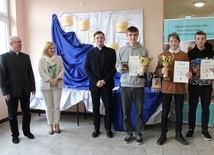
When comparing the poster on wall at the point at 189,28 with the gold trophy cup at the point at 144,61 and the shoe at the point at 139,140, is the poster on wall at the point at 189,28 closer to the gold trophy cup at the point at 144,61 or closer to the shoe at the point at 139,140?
the gold trophy cup at the point at 144,61

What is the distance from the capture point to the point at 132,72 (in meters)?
2.96

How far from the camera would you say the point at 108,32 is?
168 inches

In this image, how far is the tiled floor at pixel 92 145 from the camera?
9.36 feet

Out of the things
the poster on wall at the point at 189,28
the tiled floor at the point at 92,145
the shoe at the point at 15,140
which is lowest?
the tiled floor at the point at 92,145

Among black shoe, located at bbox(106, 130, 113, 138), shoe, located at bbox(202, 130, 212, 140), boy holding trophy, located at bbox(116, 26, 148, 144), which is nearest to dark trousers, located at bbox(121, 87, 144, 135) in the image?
boy holding trophy, located at bbox(116, 26, 148, 144)

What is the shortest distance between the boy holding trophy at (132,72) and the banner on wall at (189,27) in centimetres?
113

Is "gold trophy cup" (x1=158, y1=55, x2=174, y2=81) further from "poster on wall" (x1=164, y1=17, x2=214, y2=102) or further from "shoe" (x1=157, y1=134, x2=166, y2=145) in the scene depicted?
"poster on wall" (x1=164, y1=17, x2=214, y2=102)

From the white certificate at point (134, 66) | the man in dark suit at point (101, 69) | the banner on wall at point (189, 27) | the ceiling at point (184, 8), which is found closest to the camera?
the white certificate at point (134, 66)

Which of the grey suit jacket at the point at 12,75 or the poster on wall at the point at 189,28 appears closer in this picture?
the grey suit jacket at the point at 12,75

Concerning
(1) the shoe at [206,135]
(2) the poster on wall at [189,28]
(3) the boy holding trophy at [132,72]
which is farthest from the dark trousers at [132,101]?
(2) the poster on wall at [189,28]

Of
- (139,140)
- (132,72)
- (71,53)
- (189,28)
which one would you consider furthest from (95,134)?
(189,28)

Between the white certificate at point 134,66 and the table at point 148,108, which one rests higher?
the white certificate at point 134,66

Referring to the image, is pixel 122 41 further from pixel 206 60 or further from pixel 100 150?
pixel 100 150

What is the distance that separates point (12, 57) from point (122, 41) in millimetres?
1954
